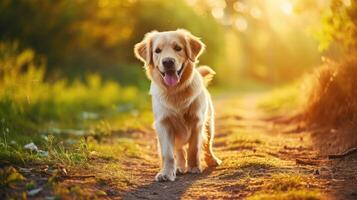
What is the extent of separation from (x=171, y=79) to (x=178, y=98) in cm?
22

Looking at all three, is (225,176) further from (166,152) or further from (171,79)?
(171,79)

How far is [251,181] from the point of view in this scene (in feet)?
16.4

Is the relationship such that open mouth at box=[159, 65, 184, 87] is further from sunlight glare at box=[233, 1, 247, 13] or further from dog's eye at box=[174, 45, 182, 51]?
sunlight glare at box=[233, 1, 247, 13]

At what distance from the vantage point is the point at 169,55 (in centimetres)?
600

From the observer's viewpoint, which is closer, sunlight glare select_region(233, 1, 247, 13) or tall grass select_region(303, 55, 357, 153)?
tall grass select_region(303, 55, 357, 153)

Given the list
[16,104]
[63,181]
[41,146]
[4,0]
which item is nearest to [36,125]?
[16,104]

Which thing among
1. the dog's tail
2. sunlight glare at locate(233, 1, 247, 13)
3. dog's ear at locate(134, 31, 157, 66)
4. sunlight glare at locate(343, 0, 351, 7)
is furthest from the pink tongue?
sunlight glare at locate(233, 1, 247, 13)

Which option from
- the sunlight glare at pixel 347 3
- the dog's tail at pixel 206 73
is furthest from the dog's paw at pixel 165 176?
the sunlight glare at pixel 347 3

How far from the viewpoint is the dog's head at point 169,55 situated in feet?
19.7

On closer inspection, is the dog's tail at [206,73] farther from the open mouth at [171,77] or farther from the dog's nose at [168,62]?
the dog's nose at [168,62]

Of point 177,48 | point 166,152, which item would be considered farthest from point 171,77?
point 166,152

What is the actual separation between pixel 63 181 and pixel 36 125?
4134 mm

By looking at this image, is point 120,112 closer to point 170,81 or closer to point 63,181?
point 170,81

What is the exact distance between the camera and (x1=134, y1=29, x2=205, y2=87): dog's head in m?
6.00
